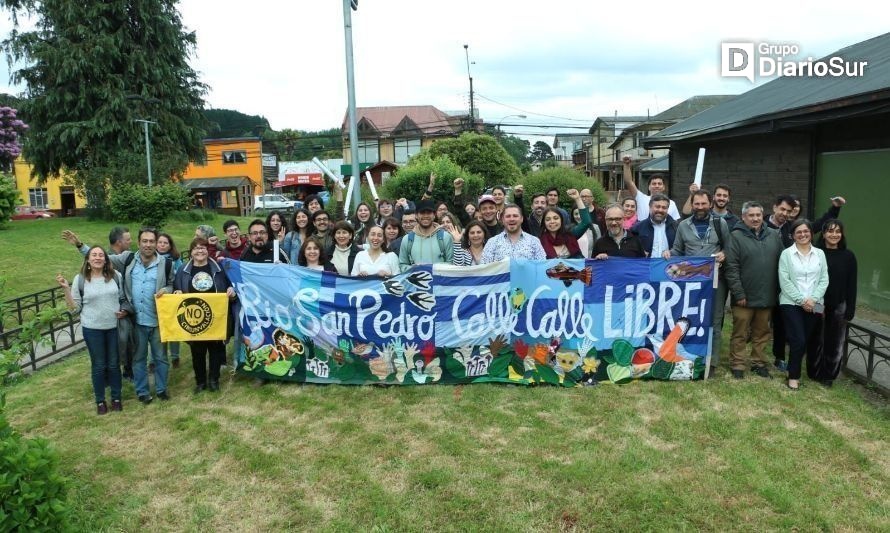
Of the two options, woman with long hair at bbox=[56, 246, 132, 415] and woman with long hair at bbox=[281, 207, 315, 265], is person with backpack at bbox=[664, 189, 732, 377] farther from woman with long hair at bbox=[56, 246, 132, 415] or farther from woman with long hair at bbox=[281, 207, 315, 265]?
woman with long hair at bbox=[56, 246, 132, 415]

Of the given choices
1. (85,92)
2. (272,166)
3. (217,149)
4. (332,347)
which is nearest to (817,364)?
(332,347)

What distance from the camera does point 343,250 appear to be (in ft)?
21.6

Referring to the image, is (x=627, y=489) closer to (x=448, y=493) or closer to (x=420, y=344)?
(x=448, y=493)

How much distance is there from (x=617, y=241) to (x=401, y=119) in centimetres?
6049

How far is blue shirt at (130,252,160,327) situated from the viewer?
5988mm

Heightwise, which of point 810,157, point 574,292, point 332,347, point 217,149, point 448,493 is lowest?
point 448,493

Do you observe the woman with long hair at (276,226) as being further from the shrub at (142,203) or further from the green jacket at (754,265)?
the shrub at (142,203)

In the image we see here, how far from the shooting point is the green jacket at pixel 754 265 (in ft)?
19.5

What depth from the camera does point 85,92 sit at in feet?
93.7

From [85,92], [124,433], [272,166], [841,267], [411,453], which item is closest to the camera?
[411,453]

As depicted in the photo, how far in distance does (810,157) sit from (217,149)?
5141cm

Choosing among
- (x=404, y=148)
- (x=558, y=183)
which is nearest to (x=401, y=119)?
(x=404, y=148)

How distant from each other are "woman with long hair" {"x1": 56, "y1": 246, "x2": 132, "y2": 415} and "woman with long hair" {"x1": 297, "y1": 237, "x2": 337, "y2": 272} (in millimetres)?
1799

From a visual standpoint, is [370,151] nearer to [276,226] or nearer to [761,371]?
[276,226]
